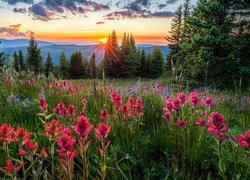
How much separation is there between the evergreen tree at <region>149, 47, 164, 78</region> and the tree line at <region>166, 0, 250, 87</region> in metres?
55.1

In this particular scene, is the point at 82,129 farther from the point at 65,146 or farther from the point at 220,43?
the point at 220,43

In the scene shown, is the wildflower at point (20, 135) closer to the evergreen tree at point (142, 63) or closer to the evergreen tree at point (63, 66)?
the evergreen tree at point (142, 63)

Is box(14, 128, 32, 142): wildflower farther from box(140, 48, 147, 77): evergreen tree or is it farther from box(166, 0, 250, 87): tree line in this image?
box(140, 48, 147, 77): evergreen tree

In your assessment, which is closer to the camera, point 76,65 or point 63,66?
point 76,65

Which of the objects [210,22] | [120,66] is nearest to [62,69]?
[120,66]

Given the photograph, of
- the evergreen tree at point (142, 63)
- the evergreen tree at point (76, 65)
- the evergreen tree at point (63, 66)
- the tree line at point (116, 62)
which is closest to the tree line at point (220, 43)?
the tree line at point (116, 62)

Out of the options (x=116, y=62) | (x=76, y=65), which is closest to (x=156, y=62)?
(x=116, y=62)

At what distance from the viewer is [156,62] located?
75.9 m

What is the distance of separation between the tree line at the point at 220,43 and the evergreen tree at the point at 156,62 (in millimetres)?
55058

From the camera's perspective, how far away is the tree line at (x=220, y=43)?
18.0 m

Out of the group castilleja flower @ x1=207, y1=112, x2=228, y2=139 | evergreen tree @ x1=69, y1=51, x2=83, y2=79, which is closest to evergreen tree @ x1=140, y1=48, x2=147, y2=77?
evergreen tree @ x1=69, y1=51, x2=83, y2=79

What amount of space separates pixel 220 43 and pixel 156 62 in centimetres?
5829

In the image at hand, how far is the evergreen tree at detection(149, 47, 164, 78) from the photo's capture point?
75.2 metres

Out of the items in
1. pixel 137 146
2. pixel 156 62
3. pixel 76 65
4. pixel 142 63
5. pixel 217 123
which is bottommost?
pixel 76 65
